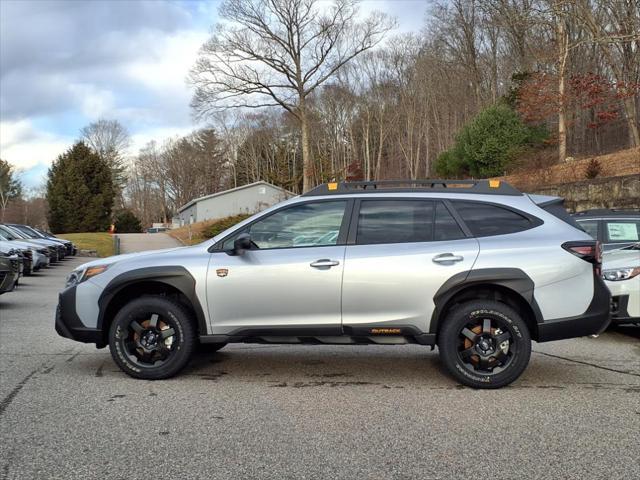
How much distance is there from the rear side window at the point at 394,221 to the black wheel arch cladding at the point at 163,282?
1.59m

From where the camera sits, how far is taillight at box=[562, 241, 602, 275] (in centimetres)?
515

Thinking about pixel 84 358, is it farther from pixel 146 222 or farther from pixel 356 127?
pixel 146 222

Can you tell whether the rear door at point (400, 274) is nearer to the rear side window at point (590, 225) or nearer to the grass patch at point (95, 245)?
the rear side window at point (590, 225)

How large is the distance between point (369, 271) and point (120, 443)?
243 cm

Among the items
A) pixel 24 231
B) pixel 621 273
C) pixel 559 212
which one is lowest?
pixel 621 273

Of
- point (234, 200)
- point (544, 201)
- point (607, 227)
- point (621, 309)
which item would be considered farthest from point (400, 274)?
point (234, 200)

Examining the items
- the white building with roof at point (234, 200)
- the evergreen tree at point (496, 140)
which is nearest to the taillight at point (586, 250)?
the evergreen tree at point (496, 140)

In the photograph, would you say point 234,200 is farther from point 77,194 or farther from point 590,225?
point 590,225

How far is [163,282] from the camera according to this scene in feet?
18.0

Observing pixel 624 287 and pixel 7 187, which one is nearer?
pixel 624 287

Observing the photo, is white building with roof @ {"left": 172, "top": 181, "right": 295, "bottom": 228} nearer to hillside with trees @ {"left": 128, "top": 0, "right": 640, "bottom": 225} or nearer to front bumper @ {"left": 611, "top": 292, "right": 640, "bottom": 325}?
hillside with trees @ {"left": 128, "top": 0, "right": 640, "bottom": 225}

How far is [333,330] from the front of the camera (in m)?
5.27

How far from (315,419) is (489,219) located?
2417mm

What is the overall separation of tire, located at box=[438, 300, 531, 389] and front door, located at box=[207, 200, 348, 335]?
40.4 inches
